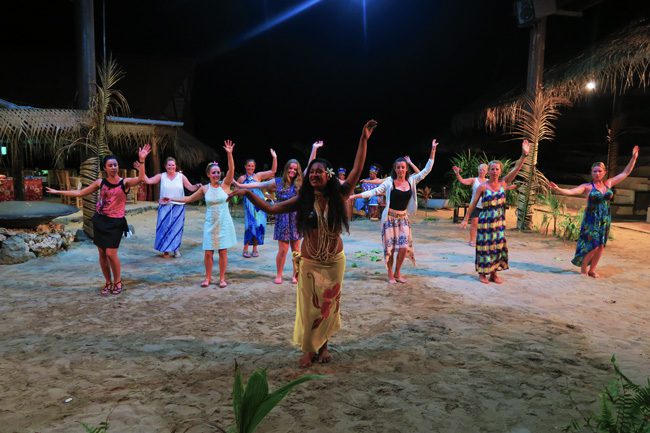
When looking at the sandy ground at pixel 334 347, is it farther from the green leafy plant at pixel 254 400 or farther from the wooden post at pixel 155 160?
the wooden post at pixel 155 160

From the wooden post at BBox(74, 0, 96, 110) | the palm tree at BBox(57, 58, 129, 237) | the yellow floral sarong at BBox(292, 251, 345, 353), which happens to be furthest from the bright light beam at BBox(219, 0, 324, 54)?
the yellow floral sarong at BBox(292, 251, 345, 353)

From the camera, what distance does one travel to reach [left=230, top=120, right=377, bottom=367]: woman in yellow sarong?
365cm

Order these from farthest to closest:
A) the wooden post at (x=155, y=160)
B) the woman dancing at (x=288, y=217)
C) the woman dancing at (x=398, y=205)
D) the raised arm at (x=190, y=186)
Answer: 1. the wooden post at (x=155, y=160)
2. the raised arm at (x=190, y=186)
3. the woman dancing at (x=398, y=205)
4. the woman dancing at (x=288, y=217)

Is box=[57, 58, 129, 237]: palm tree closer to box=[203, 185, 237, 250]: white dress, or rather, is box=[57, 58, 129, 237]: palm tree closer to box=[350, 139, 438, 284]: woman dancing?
box=[203, 185, 237, 250]: white dress

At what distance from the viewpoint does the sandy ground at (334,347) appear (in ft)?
9.75

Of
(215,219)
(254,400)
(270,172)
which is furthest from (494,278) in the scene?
(254,400)

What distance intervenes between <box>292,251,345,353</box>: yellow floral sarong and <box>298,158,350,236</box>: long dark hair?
0.26 meters

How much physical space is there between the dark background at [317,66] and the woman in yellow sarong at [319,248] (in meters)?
14.8

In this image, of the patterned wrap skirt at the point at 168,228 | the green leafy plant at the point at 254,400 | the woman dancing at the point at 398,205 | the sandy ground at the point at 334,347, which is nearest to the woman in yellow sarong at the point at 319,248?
the sandy ground at the point at 334,347

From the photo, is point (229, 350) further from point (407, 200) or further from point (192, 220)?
point (192, 220)

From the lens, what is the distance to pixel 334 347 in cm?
410

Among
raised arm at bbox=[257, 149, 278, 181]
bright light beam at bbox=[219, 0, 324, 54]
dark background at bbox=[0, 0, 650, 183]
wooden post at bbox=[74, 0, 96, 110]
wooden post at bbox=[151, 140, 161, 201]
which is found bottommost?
raised arm at bbox=[257, 149, 278, 181]

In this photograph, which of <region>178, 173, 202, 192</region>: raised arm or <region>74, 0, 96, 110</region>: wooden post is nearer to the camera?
<region>178, 173, 202, 192</region>: raised arm

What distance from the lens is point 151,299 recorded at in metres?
5.54
